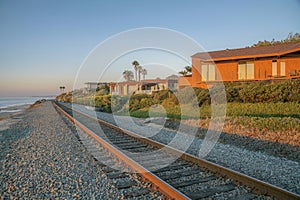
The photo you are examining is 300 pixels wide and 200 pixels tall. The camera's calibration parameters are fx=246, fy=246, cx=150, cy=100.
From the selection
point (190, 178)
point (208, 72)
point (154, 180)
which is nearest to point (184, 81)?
Answer: point (208, 72)

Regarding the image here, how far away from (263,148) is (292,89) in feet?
24.2

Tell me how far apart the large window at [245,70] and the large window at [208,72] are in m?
2.43

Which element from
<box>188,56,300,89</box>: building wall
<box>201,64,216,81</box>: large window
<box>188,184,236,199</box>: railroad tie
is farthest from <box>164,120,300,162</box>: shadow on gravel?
<box>201,64,216,81</box>: large window

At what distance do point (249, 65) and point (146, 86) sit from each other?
53.9 feet

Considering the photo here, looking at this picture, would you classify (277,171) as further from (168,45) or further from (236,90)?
(236,90)

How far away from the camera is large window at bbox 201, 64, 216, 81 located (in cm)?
2417

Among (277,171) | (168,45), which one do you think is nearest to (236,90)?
(168,45)

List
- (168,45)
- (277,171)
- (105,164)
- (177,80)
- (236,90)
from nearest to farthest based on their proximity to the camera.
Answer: (277,171), (105,164), (168,45), (236,90), (177,80)

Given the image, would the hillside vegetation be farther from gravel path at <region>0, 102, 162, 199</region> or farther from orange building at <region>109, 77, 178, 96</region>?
orange building at <region>109, 77, 178, 96</region>

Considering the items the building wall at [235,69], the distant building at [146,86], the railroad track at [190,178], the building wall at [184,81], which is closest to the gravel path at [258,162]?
the railroad track at [190,178]

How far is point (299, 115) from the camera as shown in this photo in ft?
32.8

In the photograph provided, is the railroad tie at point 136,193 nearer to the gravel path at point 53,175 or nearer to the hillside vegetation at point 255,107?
the gravel path at point 53,175

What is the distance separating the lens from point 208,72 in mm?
24500

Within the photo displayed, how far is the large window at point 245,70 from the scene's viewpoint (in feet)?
73.6
